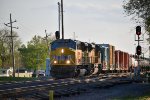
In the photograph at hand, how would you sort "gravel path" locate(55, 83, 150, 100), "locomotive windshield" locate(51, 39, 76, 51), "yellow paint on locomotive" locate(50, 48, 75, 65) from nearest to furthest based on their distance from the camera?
"gravel path" locate(55, 83, 150, 100), "yellow paint on locomotive" locate(50, 48, 75, 65), "locomotive windshield" locate(51, 39, 76, 51)

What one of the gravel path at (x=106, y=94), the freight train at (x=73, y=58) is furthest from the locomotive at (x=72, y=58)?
the gravel path at (x=106, y=94)

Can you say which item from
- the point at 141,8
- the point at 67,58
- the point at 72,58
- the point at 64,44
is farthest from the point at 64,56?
the point at 141,8

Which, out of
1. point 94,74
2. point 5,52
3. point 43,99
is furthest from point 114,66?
point 5,52

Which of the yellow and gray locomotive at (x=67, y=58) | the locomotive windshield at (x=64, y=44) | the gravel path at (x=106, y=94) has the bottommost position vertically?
the gravel path at (x=106, y=94)

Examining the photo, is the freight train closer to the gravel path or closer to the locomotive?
the locomotive

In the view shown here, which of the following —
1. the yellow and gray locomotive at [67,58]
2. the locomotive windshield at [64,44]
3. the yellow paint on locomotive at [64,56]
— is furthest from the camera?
the locomotive windshield at [64,44]

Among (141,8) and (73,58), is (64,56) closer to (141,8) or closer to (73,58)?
(73,58)

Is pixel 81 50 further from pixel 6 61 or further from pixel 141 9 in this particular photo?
pixel 6 61

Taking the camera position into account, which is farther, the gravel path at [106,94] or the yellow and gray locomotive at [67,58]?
the yellow and gray locomotive at [67,58]

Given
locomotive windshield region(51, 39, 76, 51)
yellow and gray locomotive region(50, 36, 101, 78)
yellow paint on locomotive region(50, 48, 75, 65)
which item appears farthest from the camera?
locomotive windshield region(51, 39, 76, 51)

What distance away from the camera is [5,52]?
114500 mm

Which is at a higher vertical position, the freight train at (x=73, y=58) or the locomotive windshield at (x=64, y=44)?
the locomotive windshield at (x=64, y=44)

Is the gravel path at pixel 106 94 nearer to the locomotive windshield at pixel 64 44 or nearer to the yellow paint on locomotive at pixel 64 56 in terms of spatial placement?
the yellow paint on locomotive at pixel 64 56

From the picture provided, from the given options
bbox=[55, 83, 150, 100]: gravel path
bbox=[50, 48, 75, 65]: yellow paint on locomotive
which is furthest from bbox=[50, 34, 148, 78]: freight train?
bbox=[55, 83, 150, 100]: gravel path
